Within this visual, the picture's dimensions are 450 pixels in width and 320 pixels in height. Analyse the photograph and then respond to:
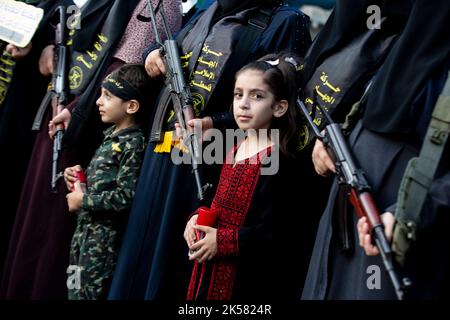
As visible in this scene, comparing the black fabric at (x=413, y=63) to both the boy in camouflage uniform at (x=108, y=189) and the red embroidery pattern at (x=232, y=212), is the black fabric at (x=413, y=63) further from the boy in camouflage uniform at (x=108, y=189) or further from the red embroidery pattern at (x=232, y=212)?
the boy in camouflage uniform at (x=108, y=189)

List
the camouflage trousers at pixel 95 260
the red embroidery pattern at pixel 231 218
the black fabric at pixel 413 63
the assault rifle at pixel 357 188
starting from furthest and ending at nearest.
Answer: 1. the camouflage trousers at pixel 95 260
2. the red embroidery pattern at pixel 231 218
3. the black fabric at pixel 413 63
4. the assault rifle at pixel 357 188

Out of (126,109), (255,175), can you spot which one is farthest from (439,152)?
(126,109)

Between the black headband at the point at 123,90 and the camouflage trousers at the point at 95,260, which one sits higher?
the black headband at the point at 123,90

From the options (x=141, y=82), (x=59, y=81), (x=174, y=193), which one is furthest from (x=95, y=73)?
(x=174, y=193)

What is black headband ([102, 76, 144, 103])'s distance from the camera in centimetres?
376

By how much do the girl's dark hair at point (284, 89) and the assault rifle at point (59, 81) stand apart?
1.18 m

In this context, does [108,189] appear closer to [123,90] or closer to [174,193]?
[174,193]

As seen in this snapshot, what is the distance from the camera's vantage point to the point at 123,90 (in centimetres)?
376

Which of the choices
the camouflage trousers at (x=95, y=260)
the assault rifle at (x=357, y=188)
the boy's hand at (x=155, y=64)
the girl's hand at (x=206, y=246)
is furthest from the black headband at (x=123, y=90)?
the assault rifle at (x=357, y=188)

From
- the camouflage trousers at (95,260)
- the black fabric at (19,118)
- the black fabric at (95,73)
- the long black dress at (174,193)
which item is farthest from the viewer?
the black fabric at (19,118)

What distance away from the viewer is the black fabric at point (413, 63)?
2.48 m

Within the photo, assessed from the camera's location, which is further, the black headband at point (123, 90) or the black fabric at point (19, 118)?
the black fabric at point (19, 118)

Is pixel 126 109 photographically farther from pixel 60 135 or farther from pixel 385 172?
pixel 385 172

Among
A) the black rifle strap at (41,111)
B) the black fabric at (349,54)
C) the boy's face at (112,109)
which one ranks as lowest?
the black rifle strap at (41,111)
